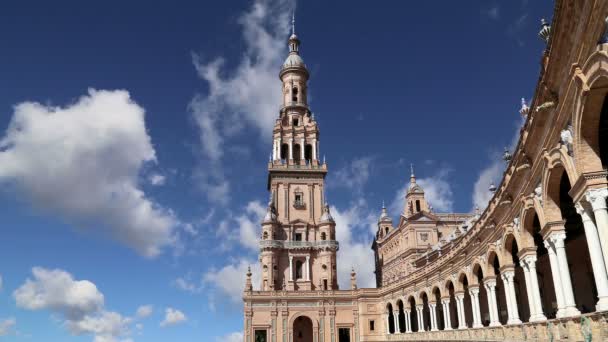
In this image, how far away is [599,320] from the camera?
14.6 meters

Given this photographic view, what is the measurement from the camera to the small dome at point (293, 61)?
77750 mm

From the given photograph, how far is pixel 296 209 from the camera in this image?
225 ft

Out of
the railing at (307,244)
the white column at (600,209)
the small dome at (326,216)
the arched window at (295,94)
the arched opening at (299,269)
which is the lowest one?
the white column at (600,209)

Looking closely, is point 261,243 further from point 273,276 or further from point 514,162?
point 514,162

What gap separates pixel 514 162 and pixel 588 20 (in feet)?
37.1

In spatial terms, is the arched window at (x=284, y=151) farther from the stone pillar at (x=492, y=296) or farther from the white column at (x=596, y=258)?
the white column at (x=596, y=258)

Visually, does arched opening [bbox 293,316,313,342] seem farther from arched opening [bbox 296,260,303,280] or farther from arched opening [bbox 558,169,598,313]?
arched opening [bbox 558,169,598,313]

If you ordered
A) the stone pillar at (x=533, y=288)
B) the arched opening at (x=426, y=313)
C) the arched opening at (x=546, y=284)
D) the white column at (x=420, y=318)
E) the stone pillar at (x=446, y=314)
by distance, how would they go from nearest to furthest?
1. the stone pillar at (x=533, y=288)
2. the arched opening at (x=546, y=284)
3. the stone pillar at (x=446, y=314)
4. the white column at (x=420, y=318)
5. the arched opening at (x=426, y=313)

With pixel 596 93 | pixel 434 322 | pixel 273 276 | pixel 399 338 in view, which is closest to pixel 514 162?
pixel 596 93

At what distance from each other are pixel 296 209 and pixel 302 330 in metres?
16.1

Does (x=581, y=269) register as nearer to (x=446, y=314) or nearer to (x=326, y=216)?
(x=446, y=314)

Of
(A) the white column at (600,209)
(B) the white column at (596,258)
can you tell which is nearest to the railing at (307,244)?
(B) the white column at (596,258)

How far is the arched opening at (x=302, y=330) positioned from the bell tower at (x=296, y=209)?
157 inches

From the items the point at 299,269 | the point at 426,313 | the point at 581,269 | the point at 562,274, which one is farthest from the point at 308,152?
the point at 562,274
